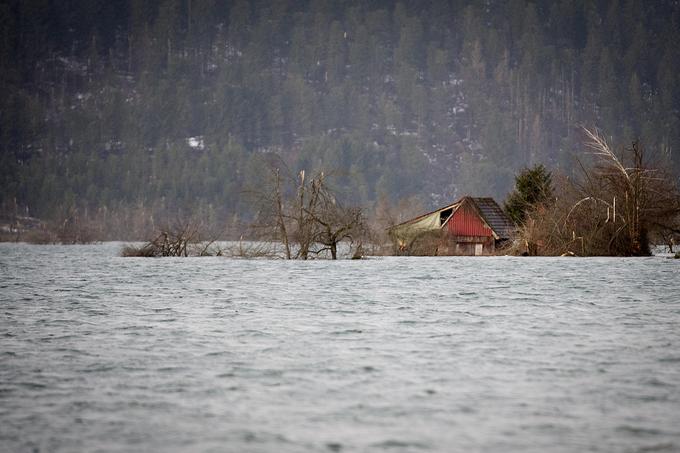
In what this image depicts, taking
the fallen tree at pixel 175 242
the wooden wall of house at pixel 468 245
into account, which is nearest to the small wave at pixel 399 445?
the fallen tree at pixel 175 242

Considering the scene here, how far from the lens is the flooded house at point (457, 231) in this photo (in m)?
75.9

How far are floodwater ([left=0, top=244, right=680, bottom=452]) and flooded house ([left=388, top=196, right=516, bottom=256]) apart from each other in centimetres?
4862

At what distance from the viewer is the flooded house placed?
75875 millimetres

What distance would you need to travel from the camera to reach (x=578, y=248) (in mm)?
62656

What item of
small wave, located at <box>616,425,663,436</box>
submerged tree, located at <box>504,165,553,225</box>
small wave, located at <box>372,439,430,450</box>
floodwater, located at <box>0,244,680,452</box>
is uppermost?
submerged tree, located at <box>504,165,553,225</box>

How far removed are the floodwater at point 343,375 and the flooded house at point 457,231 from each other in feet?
160

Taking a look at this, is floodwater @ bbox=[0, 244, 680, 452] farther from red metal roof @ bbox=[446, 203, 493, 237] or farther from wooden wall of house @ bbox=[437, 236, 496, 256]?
red metal roof @ bbox=[446, 203, 493, 237]

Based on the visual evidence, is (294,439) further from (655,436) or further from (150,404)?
(655,436)

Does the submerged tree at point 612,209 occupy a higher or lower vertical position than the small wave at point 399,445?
higher

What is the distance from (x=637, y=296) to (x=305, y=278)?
15.6m

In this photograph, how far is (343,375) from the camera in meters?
13.1

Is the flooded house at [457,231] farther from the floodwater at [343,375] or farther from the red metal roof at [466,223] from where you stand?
the floodwater at [343,375]

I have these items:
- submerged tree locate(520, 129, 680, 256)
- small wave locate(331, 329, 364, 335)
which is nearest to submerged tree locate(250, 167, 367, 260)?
submerged tree locate(520, 129, 680, 256)

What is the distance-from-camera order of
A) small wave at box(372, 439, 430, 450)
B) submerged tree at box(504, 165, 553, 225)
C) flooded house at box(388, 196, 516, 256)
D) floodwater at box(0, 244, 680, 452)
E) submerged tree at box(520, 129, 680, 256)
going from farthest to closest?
flooded house at box(388, 196, 516, 256), submerged tree at box(504, 165, 553, 225), submerged tree at box(520, 129, 680, 256), floodwater at box(0, 244, 680, 452), small wave at box(372, 439, 430, 450)
